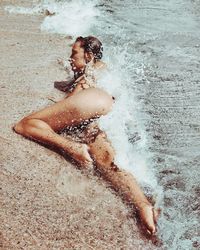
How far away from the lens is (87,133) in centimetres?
394

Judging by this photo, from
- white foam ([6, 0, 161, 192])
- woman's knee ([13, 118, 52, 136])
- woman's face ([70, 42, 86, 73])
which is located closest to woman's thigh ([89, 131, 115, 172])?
white foam ([6, 0, 161, 192])

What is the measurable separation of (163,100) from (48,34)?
2.47m

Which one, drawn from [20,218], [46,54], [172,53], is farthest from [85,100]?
[172,53]

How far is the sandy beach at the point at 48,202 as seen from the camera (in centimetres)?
283

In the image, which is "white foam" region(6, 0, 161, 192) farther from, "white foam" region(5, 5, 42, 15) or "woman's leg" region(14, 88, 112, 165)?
"woman's leg" region(14, 88, 112, 165)

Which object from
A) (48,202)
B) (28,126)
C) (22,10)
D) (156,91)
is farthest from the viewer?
(22,10)

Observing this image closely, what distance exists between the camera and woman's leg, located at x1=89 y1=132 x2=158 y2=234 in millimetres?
2980

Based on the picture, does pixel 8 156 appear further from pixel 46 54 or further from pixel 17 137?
pixel 46 54

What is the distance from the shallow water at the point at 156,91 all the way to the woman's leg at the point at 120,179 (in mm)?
131

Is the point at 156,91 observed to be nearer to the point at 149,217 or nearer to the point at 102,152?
the point at 102,152

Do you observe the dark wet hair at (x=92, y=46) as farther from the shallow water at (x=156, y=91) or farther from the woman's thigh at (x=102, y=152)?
the woman's thigh at (x=102, y=152)

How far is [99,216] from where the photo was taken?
10.0ft

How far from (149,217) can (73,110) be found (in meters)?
1.35

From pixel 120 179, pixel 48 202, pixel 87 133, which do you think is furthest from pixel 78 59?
pixel 48 202
